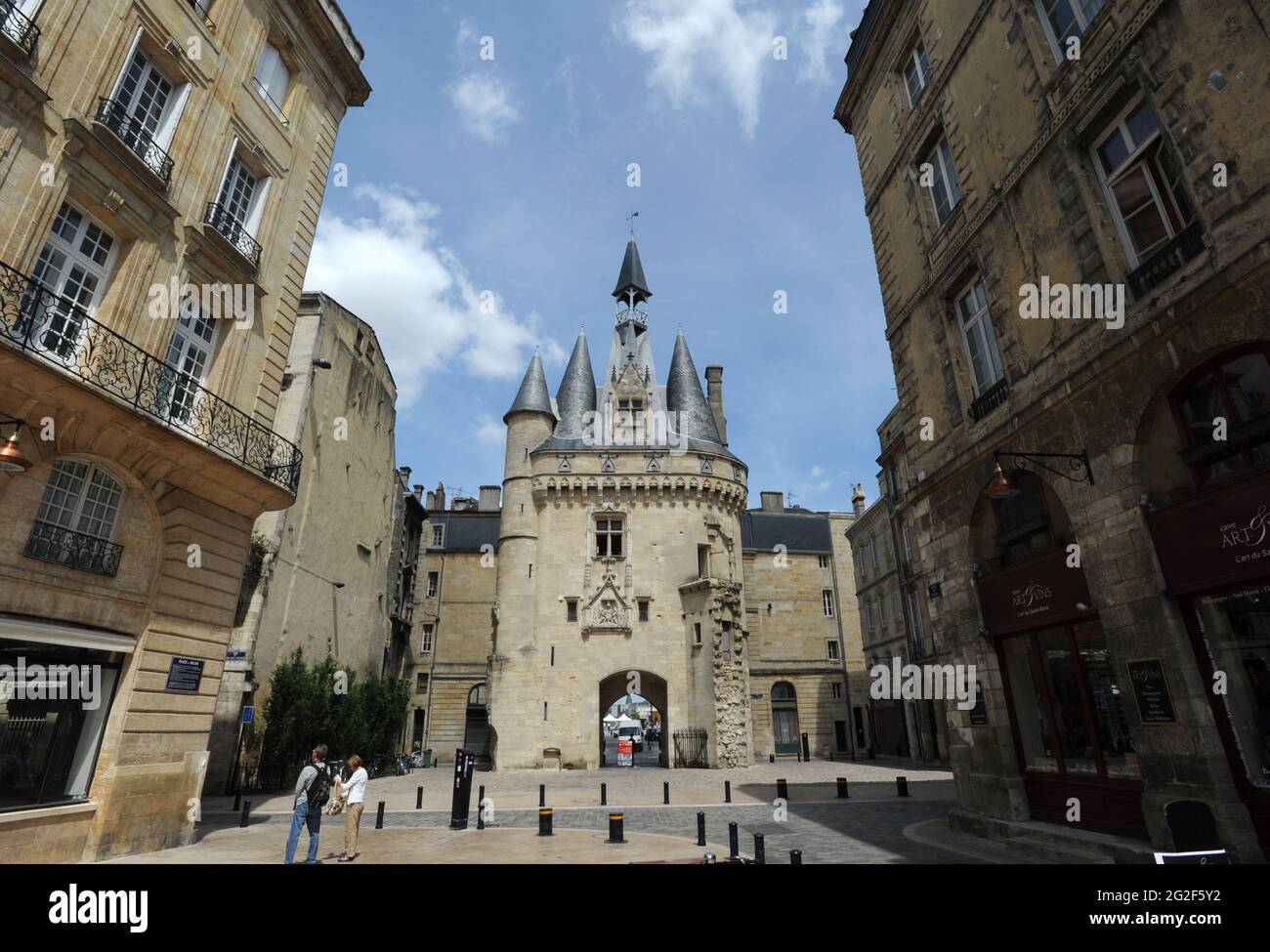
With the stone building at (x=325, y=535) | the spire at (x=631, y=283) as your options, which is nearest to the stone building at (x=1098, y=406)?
the stone building at (x=325, y=535)

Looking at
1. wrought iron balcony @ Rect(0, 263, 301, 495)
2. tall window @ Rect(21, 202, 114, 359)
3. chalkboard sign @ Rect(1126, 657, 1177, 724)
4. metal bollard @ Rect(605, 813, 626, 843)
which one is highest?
tall window @ Rect(21, 202, 114, 359)

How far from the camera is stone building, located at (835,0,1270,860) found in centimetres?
615

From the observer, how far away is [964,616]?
1028cm

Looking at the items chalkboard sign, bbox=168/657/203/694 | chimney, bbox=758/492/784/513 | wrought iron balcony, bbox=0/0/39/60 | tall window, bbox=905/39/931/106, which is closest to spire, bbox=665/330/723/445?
chimney, bbox=758/492/784/513

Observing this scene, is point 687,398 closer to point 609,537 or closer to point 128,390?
point 609,537

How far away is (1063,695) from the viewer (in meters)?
8.54

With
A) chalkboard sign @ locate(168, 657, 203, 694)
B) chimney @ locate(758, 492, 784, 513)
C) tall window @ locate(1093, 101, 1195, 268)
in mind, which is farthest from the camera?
chimney @ locate(758, 492, 784, 513)

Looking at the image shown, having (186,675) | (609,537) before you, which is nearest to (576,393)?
(609,537)

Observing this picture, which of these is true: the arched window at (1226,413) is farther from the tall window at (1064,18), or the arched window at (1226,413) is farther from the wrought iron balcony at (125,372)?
the wrought iron balcony at (125,372)

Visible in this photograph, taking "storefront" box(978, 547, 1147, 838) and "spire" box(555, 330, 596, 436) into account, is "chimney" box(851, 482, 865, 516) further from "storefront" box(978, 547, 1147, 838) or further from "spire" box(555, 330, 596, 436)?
"storefront" box(978, 547, 1147, 838)

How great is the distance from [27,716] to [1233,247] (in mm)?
14523

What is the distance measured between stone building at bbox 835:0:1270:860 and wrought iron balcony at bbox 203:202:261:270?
1234 centimetres

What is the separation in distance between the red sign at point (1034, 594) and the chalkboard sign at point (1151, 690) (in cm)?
103

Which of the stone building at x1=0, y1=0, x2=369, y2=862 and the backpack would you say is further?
the backpack
